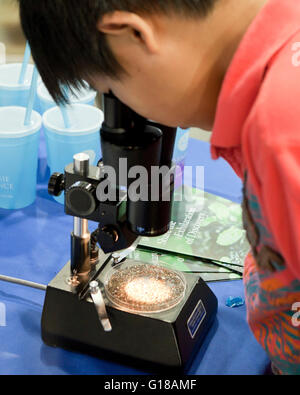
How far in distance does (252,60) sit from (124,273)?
43 centimetres

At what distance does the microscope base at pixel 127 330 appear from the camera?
76 centimetres

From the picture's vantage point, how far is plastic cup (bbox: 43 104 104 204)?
113cm

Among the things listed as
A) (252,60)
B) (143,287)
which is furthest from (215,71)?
(143,287)

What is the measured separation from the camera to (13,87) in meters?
1.31

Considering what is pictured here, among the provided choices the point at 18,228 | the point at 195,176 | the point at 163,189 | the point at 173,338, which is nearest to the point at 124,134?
the point at 163,189

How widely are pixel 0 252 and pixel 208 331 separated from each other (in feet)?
1.38

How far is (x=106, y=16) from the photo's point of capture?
51 centimetres

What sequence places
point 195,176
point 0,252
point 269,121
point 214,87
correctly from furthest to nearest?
point 195,176
point 0,252
point 214,87
point 269,121

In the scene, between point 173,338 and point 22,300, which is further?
point 22,300

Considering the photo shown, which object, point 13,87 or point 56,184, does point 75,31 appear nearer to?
point 56,184

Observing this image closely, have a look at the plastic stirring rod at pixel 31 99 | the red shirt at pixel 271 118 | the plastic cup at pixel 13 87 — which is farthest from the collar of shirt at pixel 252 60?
the plastic cup at pixel 13 87

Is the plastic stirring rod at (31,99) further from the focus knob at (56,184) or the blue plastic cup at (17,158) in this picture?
the focus knob at (56,184)

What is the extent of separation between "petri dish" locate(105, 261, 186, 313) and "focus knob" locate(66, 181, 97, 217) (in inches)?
5.7
